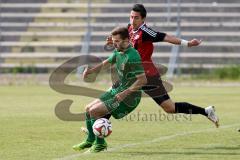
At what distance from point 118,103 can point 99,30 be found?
24.6m

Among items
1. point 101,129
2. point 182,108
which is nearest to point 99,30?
point 182,108

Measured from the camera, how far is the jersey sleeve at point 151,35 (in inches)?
418

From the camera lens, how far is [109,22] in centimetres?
3444

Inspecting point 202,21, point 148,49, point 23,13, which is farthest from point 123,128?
point 23,13

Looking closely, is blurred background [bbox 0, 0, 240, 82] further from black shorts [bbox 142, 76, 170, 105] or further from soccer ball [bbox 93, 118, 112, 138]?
soccer ball [bbox 93, 118, 112, 138]

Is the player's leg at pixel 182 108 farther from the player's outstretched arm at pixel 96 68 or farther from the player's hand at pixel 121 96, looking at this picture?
the player's hand at pixel 121 96

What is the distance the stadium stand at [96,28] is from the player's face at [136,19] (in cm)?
2059

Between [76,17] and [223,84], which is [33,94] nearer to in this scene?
[223,84]

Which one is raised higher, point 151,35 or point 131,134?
point 151,35

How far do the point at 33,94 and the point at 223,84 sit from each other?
832cm

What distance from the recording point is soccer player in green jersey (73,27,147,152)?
968 centimetres

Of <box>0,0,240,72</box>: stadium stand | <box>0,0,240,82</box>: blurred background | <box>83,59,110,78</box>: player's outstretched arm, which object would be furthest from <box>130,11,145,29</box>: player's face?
<box>0,0,240,72</box>: stadium stand

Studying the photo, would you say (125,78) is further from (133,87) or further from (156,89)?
(156,89)

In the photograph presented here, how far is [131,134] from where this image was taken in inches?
477
